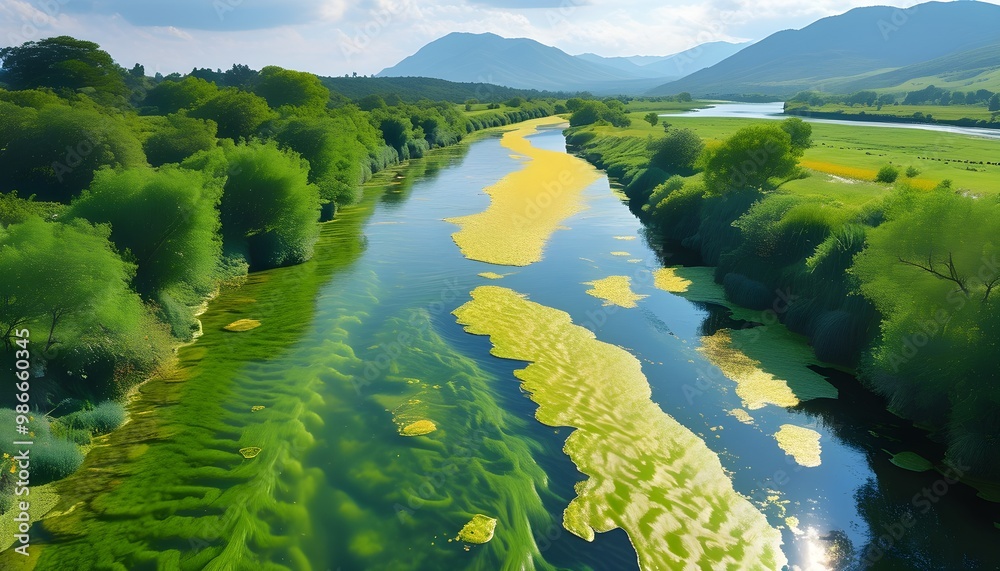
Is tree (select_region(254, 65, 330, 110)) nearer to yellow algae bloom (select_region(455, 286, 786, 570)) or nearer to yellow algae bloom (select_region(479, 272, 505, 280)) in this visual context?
yellow algae bloom (select_region(479, 272, 505, 280))

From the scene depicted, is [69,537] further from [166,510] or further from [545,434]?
[545,434]

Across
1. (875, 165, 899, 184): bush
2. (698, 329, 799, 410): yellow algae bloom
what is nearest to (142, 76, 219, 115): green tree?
(698, 329, 799, 410): yellow algae bloom

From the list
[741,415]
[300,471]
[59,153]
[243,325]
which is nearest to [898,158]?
[741,415]

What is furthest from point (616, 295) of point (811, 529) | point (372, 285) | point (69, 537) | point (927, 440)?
point (69, 537)

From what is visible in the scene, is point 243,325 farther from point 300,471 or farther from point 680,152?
point 680,152

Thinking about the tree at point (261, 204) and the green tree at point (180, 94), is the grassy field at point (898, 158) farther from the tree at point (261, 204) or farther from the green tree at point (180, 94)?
the green tree at point (180, 94)
